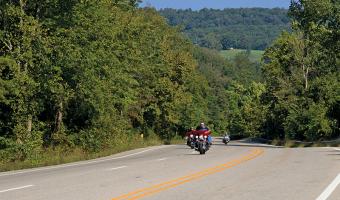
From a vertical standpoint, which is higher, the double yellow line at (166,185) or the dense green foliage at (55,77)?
the dense green foliage at (55,77)

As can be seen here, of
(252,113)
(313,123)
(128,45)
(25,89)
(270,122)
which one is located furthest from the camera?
(252,113)

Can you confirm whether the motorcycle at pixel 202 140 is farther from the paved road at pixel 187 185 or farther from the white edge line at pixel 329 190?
the white edge line at pixel 329 190

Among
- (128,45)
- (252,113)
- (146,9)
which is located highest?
(146,9)

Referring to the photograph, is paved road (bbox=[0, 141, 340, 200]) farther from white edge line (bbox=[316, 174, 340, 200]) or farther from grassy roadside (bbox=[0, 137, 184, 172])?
grassy roadside (bbox=[0, 137, 184, 172])

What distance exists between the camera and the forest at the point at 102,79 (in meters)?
29.0

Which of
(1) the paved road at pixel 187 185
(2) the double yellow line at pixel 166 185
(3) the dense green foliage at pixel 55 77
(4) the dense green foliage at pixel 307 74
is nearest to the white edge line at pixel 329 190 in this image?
(1) the paved road at pixel 187 185

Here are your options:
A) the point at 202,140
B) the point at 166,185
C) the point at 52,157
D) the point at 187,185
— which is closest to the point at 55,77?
the point at 52,157

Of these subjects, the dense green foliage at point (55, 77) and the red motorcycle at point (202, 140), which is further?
the red motorcycle at point (202, 140)

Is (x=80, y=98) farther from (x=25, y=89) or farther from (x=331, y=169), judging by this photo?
(x=331, y=169)

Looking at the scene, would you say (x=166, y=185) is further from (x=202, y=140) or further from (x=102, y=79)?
(x=102, y=79)

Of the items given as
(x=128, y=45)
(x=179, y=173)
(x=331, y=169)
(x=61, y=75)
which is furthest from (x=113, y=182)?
(x=128, y=45)

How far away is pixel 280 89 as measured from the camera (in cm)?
6619

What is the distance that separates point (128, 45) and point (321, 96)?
2064cm

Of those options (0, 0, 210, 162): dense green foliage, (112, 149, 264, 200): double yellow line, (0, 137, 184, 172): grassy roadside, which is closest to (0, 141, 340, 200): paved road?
(112, 149, 264, 200): double yellow line
